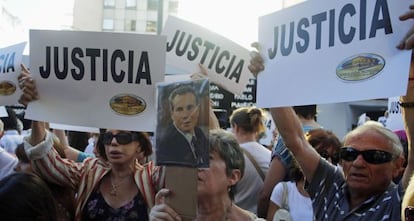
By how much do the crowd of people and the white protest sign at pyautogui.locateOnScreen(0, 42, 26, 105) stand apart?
11cm

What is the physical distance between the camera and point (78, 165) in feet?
10.4

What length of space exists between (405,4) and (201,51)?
193cm

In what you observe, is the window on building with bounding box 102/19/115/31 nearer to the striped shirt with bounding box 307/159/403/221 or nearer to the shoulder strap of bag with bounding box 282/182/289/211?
the shoulder strap of bag with bounding box 282/182/289/211

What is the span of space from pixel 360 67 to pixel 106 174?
164cm

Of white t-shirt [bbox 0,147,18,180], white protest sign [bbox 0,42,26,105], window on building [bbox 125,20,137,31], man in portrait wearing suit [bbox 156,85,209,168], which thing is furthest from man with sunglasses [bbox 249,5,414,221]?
window on building [bbox 125,20,137,31]

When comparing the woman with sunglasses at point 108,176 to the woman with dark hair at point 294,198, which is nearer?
the woman with sunglasses at point 108,176

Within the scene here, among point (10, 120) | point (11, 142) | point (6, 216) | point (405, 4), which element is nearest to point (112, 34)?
point (6, 216)

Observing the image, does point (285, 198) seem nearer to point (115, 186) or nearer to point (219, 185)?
point (219, 185)

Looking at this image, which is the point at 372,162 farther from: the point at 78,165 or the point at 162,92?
the point at 78,165

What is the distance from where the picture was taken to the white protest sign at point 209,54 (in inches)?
146

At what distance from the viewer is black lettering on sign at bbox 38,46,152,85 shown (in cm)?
300

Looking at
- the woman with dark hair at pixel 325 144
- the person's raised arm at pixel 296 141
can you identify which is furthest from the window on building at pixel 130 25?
the person's raised arm at pixel 296 141

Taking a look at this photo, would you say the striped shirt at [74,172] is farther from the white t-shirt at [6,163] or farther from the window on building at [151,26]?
the window on building at [151,26]

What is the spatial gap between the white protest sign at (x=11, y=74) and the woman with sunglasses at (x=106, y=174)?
0.14 m
